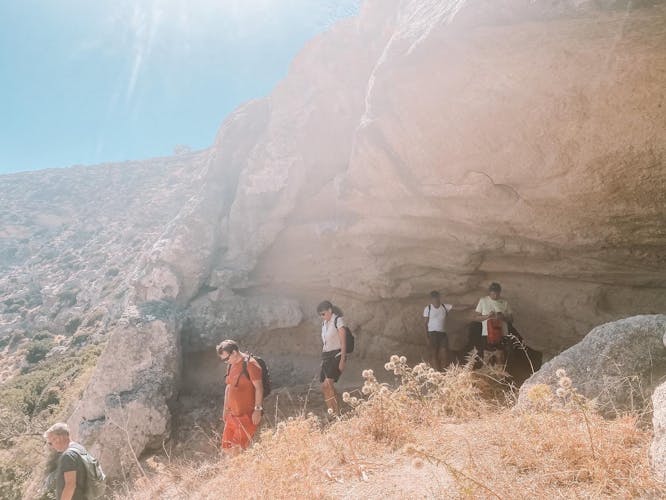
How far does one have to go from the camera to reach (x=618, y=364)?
3691mm

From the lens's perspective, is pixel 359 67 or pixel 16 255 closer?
pixel 359 67

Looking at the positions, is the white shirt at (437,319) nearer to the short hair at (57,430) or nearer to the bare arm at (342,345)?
the bare arm at (342,345)

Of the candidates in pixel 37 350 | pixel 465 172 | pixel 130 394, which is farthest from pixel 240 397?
pixel 37 350

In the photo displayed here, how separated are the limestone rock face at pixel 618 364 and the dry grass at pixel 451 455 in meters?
0.34

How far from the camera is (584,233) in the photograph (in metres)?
6.39

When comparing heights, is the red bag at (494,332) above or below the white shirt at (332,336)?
below

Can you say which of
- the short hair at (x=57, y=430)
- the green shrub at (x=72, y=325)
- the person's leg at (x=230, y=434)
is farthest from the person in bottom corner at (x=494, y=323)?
the green shrub at (x=72, y=325)

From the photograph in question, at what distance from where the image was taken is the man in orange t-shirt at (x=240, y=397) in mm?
4926

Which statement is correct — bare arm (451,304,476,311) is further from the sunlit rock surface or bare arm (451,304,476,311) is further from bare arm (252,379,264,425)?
bare arm (252,379,264,425)

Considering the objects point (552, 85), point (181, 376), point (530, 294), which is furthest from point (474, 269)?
point (181, 376)

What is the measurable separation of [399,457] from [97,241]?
3625 centimetres

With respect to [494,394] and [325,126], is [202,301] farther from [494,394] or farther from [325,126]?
[494,394]

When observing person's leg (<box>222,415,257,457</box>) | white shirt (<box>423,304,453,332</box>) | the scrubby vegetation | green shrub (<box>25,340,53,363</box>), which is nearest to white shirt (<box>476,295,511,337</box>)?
white shirt (<box>423,304,453,332</box>)

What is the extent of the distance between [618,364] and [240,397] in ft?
12.1
